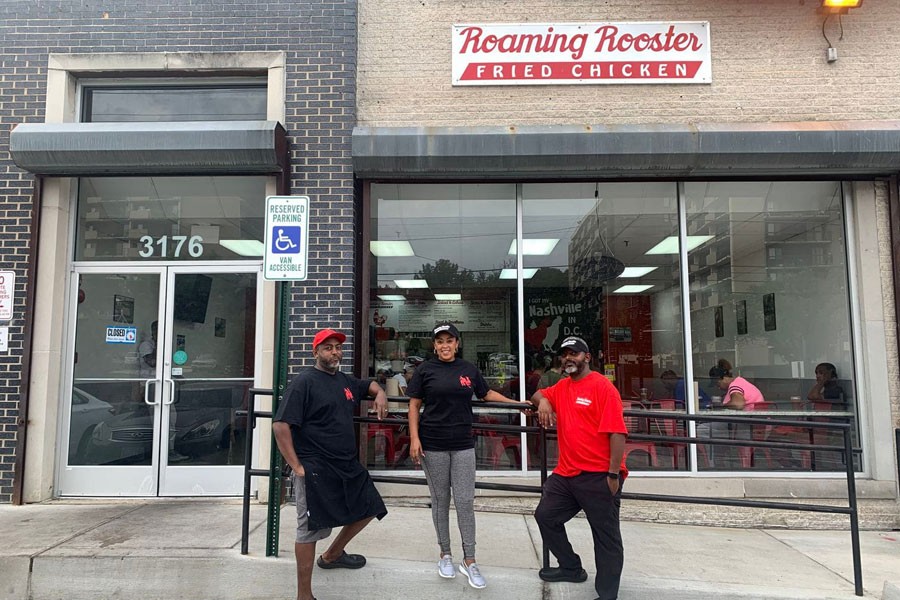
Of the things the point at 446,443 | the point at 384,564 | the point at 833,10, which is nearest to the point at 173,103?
the point at 446,443

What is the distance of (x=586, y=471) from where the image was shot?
4.11 meters

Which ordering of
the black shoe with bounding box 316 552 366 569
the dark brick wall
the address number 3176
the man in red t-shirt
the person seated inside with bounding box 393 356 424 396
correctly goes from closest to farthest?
the man in red t-shirt → the black shoe with bounding box 316 552 366 569 → the dark brick wall → the address number 3176 → the person seated inside with bounding box 393 356 424 396

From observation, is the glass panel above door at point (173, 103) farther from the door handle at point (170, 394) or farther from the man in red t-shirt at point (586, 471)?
the man in red t-shirt at point (586, 471)

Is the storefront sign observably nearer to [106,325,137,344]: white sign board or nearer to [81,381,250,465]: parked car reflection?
[81,381,250,465]: parked car reflection

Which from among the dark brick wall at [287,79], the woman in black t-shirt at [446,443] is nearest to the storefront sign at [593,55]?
the dark brick wall at [287,79]

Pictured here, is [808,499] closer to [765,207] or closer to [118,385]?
[765,207]

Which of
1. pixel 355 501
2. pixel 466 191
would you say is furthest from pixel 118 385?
pixel 466 191

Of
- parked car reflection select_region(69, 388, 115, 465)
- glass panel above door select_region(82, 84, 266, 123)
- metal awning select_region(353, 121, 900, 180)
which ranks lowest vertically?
parked car reflection select_region(69, 388, 115, 465)

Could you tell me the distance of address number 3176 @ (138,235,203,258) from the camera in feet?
22.7

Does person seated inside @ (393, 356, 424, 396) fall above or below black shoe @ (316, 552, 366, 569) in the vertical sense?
above

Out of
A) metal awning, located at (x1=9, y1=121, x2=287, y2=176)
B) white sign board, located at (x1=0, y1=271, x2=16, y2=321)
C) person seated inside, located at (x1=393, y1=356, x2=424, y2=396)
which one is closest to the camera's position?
white sign board, located at (x1=0, y1=271, x2=16, y2=321)

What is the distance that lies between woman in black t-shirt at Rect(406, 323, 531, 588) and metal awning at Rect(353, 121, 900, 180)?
2.65 meters

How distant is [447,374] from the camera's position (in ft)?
14.4

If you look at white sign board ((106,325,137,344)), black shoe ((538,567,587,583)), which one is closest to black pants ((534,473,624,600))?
black shoe ((538,567,587,583))
